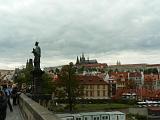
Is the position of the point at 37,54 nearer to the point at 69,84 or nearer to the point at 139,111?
the point at 69,84

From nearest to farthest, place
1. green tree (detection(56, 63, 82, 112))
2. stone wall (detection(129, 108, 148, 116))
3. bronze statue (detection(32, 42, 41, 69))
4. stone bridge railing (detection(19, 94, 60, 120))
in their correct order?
stone bridge railing (detection(19, 94, 60, 120))
bronze statue (detection(32, 42, 41, 69))
green tree (detection(56, 63, 82, 112))
stone wall (detection(129, 108, 148, 116))

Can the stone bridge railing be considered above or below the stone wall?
above

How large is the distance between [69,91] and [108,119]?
40.7 feet

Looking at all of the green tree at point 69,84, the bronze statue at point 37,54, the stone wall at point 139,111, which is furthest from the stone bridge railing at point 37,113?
the stone wall at point 139,111

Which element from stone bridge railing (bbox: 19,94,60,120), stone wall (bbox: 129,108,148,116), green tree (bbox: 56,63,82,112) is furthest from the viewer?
stone wall (bbox: 129,108,148,116)

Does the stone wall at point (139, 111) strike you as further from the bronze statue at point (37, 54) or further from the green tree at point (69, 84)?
the bronze statue at point (37, 54)

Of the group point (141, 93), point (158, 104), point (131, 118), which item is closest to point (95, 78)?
point (141, 93)

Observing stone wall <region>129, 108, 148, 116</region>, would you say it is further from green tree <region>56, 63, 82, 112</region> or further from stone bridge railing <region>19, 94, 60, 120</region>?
stone bridge railing <region>19, 94, 60, 120</region>

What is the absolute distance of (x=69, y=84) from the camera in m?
65.4

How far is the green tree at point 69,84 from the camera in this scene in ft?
215

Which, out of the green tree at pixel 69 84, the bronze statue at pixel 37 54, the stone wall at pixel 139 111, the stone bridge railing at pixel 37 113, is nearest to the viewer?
the stone bridge railing at pixel 37 113

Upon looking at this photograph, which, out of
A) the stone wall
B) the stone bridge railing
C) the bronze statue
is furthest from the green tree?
the stone bridge railing

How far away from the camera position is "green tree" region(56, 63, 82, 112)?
65625mm

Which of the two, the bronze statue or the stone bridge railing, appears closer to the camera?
the stone bridge railing
